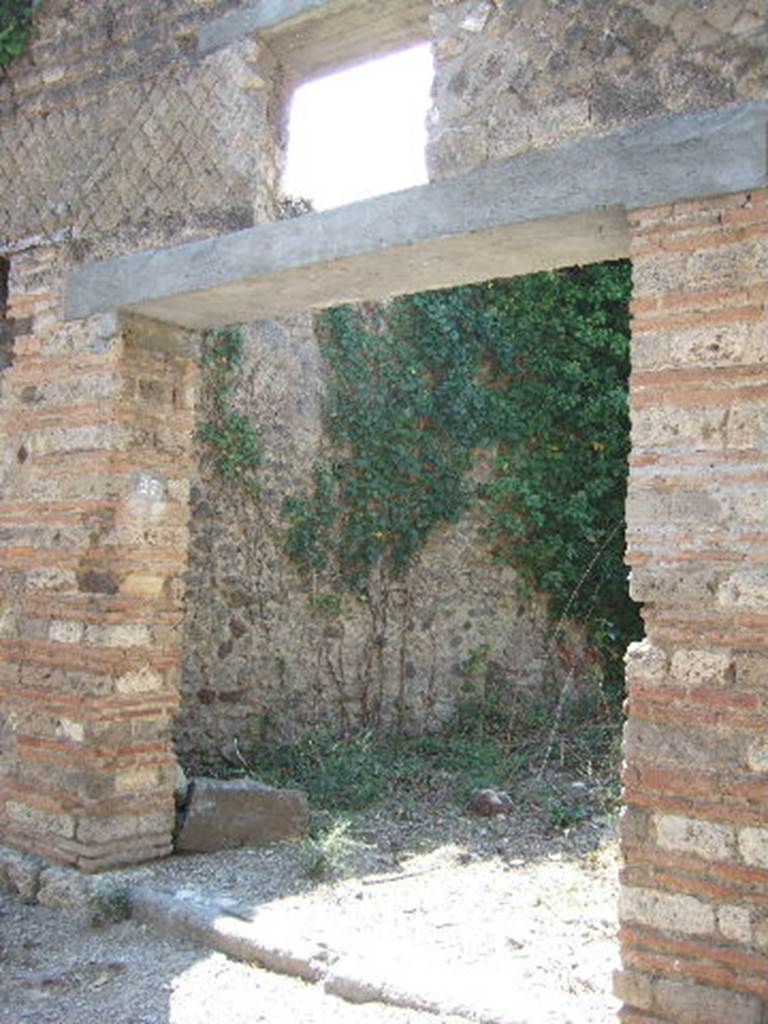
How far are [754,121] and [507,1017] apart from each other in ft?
10.3

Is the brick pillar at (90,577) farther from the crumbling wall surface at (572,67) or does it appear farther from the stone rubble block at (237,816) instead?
the crumbling wall surface at (572,67)

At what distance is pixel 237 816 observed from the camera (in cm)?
561

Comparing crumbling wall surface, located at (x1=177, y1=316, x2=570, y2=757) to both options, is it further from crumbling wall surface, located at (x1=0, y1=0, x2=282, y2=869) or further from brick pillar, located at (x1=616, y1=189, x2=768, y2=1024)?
brick pillar, located at (x1=616, y1=189, x2=768, y2=1024)

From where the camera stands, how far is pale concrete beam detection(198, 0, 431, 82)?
15.1ft

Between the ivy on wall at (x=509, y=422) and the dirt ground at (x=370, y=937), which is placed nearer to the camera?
the dirt ground at (x=370, y=937)

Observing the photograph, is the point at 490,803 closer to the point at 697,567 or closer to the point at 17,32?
the point at 697,567

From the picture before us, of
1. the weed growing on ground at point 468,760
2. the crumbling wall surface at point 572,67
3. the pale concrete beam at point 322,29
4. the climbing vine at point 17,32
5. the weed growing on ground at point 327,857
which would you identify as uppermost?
the climbing vine at point 17,32

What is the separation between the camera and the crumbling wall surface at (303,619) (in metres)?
7.44

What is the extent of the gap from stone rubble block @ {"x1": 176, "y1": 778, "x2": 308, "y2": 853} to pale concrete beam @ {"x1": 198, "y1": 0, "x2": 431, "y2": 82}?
377cm

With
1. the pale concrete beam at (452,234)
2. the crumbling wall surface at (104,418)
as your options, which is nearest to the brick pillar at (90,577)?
the crumbling wall surface at (104,418)

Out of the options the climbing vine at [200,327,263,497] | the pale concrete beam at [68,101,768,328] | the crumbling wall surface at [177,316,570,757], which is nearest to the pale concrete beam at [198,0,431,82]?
the pale concrete beam at [68,101,768,328]

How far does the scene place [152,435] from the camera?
17.5 ft

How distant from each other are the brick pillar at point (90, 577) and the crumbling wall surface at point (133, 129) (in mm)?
419

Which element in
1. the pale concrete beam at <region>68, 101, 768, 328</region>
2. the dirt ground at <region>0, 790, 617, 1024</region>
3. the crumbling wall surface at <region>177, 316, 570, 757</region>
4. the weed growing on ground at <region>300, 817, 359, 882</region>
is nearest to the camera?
the pale concrete beam at <region>68, 101, 768, 328</region>
